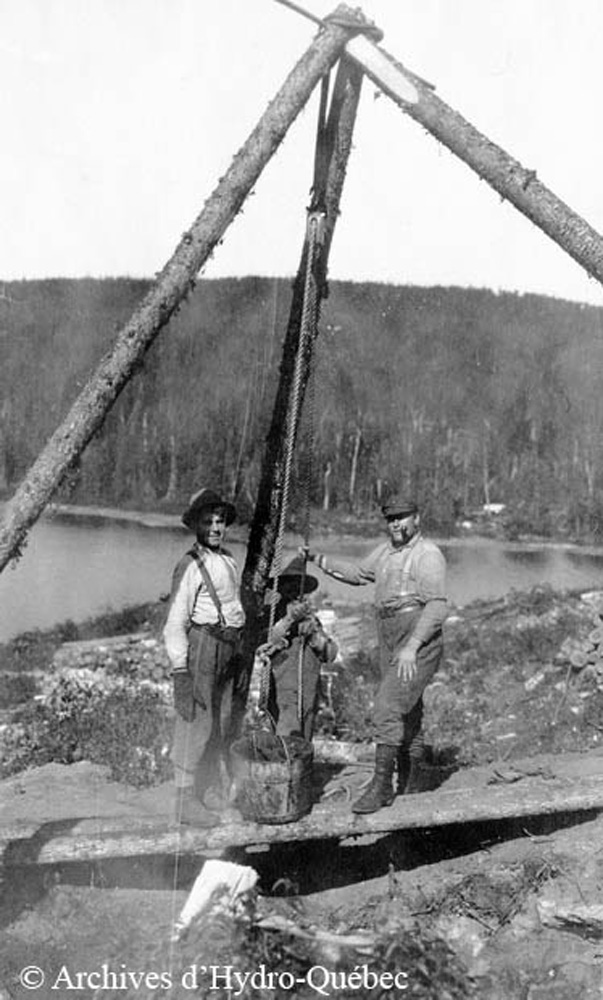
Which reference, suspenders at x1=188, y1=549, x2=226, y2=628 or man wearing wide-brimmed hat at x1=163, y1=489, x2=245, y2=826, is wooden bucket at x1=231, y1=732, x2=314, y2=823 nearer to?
man wearing wide-brimmed hat at x1=163, y1=489, x2=245, y2=826

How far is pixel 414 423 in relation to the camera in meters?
51.2

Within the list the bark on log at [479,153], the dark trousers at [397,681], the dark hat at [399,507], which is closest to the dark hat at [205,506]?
the dark hat at [399,507]

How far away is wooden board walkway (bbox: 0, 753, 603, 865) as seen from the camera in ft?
18.2

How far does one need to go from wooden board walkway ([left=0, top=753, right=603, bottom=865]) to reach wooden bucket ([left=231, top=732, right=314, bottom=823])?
0.26 feet

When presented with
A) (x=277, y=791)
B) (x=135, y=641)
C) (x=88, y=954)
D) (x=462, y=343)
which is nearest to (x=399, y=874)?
(x=277, y=791)

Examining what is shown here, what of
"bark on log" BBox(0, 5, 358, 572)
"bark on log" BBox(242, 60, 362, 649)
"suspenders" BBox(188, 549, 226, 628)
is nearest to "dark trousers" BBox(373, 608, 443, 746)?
"bark on log" BBox(242, 60, 362, 649)

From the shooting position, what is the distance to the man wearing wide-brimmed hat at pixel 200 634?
596 centimetres

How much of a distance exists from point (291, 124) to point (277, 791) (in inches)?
157

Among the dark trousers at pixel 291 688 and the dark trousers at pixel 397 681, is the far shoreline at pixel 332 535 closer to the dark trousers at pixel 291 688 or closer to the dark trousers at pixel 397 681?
the dark trousers at pixel 291 688

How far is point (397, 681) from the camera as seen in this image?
20.2 ft

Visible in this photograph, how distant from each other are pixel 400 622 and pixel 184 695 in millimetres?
1471

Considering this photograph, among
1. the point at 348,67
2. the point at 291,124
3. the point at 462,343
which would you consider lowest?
the point at 291,124

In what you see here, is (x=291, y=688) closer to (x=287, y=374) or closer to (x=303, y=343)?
(x=287, y=374)

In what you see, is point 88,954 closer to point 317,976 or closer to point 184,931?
point 184,931
